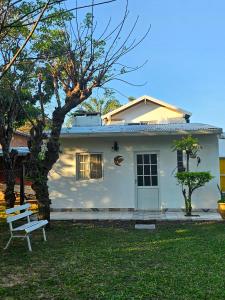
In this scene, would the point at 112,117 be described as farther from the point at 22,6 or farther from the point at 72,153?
the point at 22,6

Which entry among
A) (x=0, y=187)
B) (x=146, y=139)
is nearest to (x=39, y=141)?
(x=146, y=139)

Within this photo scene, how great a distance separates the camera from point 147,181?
13.3 meters

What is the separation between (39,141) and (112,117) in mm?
16715

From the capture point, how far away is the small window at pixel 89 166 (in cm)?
1362

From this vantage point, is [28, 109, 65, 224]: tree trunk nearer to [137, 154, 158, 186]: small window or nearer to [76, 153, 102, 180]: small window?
[76, 153, 102, 180]: small window

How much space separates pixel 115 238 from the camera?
27.9 ft

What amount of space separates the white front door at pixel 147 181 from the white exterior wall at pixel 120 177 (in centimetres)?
19

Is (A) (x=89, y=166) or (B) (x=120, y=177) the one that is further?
(A) (x=89, y=166)

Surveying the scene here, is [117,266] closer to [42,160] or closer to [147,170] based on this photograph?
[42,160]

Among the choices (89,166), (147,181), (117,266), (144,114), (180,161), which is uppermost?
(144,114)

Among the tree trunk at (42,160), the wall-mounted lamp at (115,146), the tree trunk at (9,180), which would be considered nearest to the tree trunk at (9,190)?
the tree trunk at (9,180)

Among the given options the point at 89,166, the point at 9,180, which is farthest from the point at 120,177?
the point at 9,180

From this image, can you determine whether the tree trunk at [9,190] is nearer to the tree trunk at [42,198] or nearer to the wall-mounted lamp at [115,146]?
the tree trunk at [42,198]

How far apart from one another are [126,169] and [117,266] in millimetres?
7502
